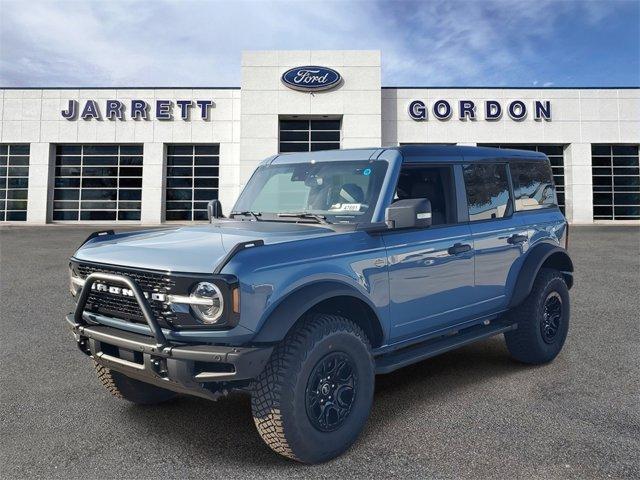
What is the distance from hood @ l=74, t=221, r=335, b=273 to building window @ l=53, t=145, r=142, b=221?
25.6 m

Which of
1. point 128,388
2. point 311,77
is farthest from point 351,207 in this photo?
point 311,77

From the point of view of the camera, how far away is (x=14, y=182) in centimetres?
2777

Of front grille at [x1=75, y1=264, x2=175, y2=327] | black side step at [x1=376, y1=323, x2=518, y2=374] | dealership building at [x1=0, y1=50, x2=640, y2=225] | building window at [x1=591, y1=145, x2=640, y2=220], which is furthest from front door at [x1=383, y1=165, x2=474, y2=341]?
building window at [x1=591, y1=145, x2=640, y2=220]

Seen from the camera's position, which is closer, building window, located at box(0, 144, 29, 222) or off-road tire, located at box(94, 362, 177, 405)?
off-road tire, located at box(94, 362, 177, 405)

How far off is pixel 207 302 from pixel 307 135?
81.4 ft

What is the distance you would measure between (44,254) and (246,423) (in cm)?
1333

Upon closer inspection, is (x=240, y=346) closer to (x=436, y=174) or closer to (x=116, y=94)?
(x=436, y=174)

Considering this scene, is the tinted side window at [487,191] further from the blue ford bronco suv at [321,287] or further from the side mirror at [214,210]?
the side mirror at [214,210]

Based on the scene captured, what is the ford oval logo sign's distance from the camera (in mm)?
25266

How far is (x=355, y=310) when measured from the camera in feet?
10.8

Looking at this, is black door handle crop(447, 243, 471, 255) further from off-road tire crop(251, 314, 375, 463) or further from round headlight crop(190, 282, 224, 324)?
round headlight crop(190, 282, 224, 324)

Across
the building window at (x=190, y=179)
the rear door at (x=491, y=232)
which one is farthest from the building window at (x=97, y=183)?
the rear door at (x=491, y=232)

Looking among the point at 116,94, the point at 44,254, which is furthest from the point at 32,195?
the point at 44,254

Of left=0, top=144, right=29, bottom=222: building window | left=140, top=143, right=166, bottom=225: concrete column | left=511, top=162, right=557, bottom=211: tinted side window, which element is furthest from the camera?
left=0, top=144, right=29, bottom=222: building window
